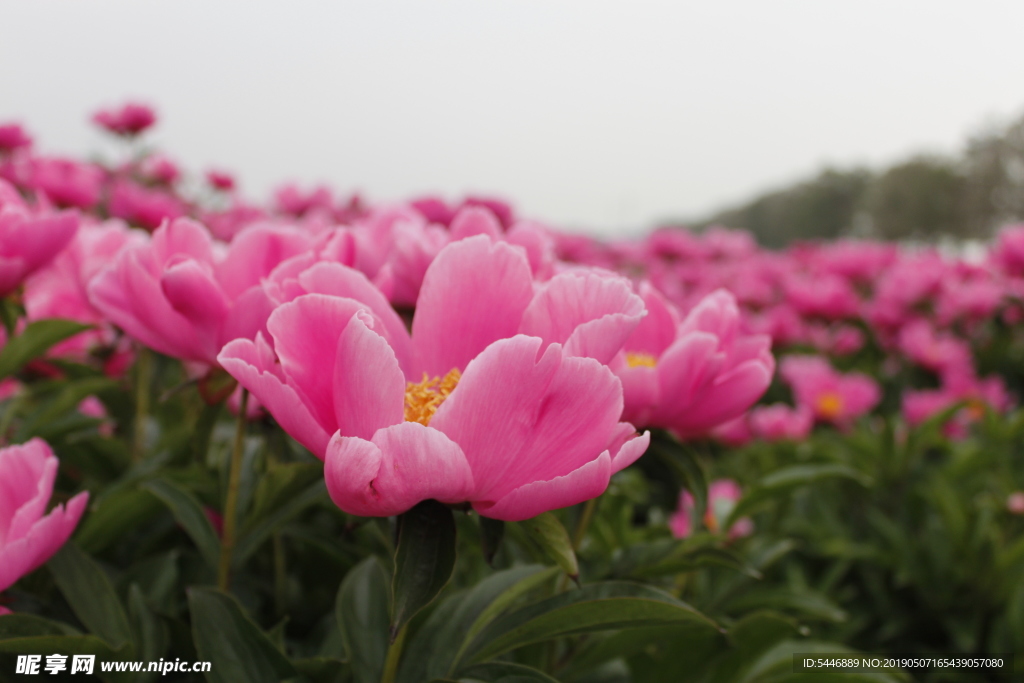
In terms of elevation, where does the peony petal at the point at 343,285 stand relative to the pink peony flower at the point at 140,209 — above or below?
above

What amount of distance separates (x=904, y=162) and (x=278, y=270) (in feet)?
89.3

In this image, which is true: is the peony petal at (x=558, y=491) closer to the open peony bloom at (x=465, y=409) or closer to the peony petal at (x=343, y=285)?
the open peony bloom at (x=465, y=409)

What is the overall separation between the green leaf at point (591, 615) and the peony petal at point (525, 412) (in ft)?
0.67

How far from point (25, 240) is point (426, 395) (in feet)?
2.04

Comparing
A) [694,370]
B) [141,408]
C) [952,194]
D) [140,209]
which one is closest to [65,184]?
[140,209]

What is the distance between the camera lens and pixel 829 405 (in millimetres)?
3068

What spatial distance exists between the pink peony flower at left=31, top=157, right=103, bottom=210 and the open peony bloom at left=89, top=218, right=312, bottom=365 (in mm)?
1882

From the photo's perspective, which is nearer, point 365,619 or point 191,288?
point 191,288

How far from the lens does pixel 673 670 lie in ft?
3.35

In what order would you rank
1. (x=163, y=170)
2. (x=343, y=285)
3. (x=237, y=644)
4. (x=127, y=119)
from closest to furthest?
(x=343, y=285), (x=237, y=644), (x=127, y=119), (x=163, y=170)

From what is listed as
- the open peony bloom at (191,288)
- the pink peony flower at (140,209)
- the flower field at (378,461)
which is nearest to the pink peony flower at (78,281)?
the flower field at (378,461)

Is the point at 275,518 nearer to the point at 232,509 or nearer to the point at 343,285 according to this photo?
the point at 232,509

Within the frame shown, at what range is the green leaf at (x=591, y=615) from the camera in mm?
664

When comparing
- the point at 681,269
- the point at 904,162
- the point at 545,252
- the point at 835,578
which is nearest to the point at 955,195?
the point at 904,162
